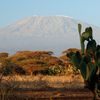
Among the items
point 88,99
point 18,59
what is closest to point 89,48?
point 88,99

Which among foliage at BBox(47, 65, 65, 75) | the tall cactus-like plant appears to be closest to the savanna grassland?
foliage at BBox(47, 65, 65, 75)

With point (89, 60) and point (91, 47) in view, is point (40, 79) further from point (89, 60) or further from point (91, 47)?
point (91, 47)

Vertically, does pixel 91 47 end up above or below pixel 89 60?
above

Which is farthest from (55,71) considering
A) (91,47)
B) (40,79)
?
(91,47)

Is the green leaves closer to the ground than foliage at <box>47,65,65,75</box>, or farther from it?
farther from it

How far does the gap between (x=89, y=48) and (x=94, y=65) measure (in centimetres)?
52

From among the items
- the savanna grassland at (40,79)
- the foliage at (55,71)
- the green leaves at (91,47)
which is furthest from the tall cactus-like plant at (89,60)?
the foliage at (55,71)

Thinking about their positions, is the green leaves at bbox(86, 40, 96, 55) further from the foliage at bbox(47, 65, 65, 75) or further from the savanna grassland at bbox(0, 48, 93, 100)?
the foliage at bbox(47, 65, 65, 75)

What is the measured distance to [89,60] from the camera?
648 inches

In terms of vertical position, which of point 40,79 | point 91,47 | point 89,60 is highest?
point 91,47

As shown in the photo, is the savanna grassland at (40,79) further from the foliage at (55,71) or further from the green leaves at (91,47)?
the green leaves at (91,47)

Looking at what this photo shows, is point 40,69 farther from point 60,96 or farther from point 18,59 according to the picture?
point 60,96

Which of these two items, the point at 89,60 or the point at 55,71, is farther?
the point at 55,71

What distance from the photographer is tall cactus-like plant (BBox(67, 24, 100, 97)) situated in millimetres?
16141
